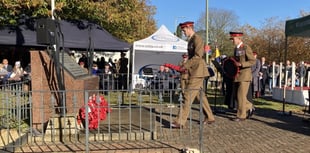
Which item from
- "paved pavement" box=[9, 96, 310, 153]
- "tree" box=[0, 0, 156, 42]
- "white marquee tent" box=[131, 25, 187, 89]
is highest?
"tree" box=[0, 0, 156, 42]

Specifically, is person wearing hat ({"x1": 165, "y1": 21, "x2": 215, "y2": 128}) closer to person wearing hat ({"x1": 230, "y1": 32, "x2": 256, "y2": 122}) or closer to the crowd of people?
person wearing hat ({"x1": 230, "y1": 32, "x2": 256, "y2": 122})

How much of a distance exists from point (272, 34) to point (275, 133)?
30578mm

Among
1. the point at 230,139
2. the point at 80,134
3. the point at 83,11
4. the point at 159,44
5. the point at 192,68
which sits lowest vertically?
the point at 230,139

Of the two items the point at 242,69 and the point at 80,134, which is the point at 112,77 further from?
the point at 80,134

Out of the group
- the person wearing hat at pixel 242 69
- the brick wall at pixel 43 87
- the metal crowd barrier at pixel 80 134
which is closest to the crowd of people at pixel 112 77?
the brick wall at pixel 43 87

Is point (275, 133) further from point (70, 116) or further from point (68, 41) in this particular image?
point (68, 41)

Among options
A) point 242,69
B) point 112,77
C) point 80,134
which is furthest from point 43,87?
point 112,77

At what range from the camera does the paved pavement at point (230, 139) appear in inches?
225

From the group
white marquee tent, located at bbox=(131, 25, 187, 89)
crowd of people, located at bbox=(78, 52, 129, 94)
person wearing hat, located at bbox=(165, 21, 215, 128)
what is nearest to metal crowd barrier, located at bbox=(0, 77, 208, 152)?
person wearing hat, located at bbox=(165, 21, 215, 128)

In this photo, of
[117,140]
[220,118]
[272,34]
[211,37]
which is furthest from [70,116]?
[211,37]

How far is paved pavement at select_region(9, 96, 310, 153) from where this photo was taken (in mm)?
5707

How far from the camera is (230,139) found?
6457 mm

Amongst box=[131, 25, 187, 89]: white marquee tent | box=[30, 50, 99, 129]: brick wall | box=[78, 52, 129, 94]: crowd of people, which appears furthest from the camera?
Result: box=[131, 25, 187, 89]: white marquee tent

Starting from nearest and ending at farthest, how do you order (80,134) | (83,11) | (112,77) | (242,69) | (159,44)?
(80,134)
(242,69)
(112,77)
(159,44)
(83,11)
